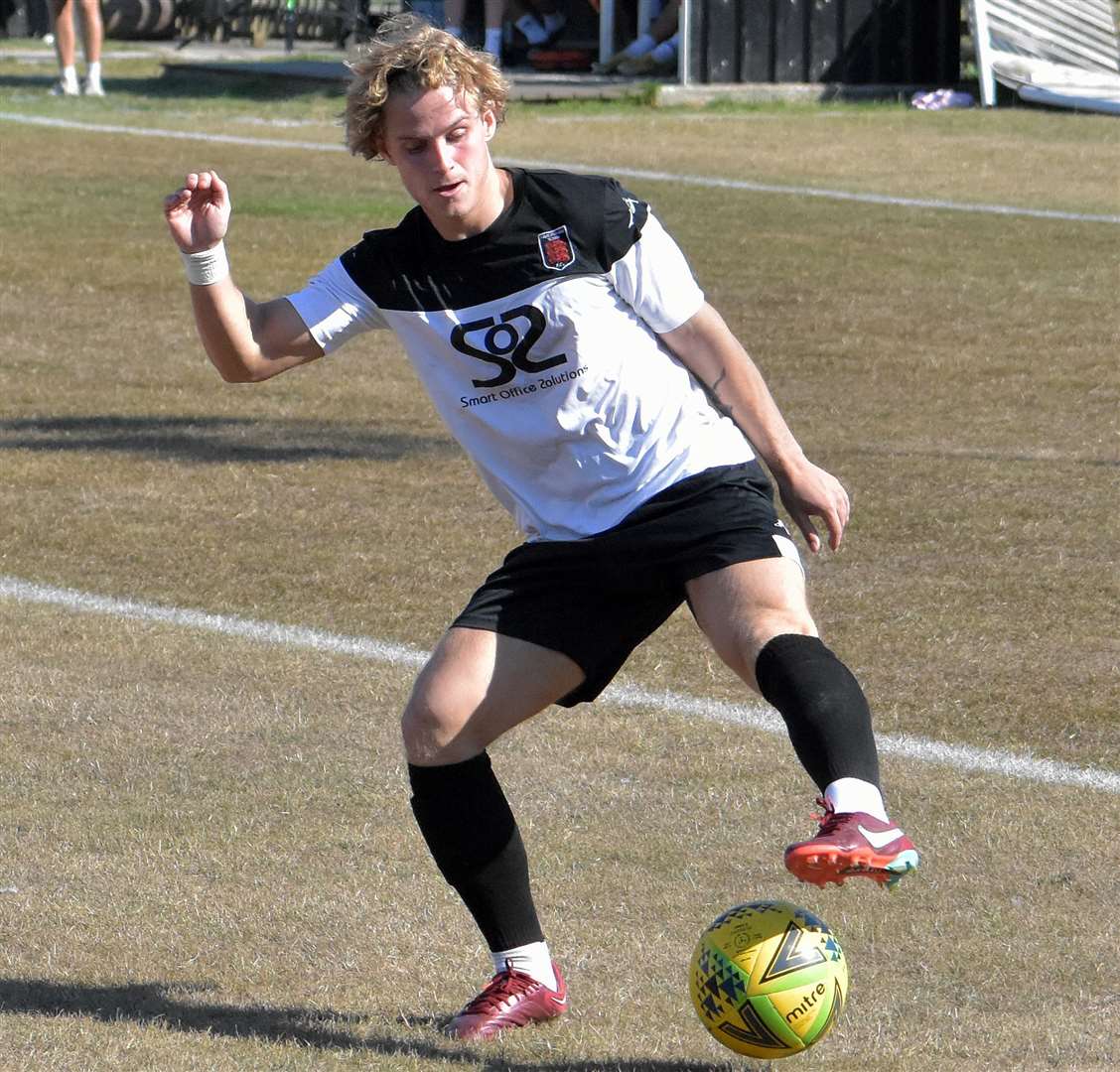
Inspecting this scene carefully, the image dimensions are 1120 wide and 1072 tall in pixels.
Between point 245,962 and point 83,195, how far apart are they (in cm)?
1358

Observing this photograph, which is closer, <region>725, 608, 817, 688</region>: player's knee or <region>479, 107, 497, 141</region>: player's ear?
<region>725, 608, 817, 688</region>: player's knee

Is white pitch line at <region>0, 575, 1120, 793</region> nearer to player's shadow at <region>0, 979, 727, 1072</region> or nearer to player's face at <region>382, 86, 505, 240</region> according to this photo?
player's shadow at <region>0, 979, 727, 1072</region>

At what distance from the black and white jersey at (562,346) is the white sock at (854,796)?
0.77m

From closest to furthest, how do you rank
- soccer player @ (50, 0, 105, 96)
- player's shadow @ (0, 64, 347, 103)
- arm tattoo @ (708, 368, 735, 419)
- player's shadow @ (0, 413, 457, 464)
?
1. arm tattoo @ (708, 368, 735, 419)
2. player's shadow @ (0, 413, 457, 464)
3. soccer player @ (50, 0, 105, 96)
4. player's shadow @ (0, 64, 347, 103)

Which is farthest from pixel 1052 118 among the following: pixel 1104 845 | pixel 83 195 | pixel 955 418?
pixel 1104 845

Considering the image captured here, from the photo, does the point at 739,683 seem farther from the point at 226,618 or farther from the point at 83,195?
the point at 83,195

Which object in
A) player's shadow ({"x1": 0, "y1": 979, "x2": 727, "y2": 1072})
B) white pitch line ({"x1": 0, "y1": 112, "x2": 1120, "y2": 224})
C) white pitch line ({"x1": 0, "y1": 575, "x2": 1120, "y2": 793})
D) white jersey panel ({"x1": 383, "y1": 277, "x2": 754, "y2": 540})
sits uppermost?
white jersey panel ({"x1": 383, "y1": 277, "x2": 754, "y2": 540})

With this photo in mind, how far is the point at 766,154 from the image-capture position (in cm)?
2011

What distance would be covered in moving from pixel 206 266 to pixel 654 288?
901 millimetres

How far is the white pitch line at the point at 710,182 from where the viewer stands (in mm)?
16891

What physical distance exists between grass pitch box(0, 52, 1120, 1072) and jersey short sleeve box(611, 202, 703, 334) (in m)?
1.35

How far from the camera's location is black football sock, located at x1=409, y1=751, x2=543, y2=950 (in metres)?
3.94

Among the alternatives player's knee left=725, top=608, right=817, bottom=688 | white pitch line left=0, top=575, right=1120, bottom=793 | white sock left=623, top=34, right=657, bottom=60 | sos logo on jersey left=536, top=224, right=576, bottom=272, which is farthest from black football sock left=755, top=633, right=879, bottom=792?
white sock left=623, top=34, right=657, bottom=60

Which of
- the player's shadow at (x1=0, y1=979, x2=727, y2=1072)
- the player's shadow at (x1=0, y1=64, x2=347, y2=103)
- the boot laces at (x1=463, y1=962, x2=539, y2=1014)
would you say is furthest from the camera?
the player's shadow at (x1=0, y1=64, x2=347, y2=103)
